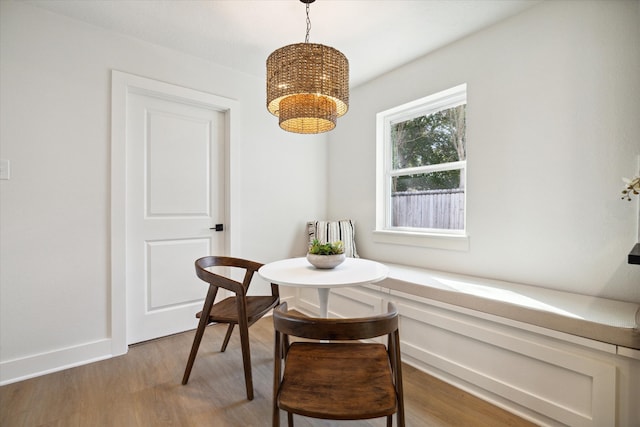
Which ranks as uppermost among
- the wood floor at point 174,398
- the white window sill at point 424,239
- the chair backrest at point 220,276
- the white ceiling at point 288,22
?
the white ceiling at point 288,22

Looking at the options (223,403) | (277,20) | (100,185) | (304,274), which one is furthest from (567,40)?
(100,185)

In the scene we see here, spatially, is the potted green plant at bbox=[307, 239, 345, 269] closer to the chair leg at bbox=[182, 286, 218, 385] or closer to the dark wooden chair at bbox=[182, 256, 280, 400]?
the dark wooden chair at bbox=[182, 256, 280, 400]

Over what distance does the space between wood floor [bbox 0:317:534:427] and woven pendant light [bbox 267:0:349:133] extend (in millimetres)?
1684

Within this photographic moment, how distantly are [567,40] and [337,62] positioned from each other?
1454mm

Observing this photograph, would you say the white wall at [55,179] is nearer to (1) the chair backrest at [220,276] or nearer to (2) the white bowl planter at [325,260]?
(1) the chair backrest at [220,276]

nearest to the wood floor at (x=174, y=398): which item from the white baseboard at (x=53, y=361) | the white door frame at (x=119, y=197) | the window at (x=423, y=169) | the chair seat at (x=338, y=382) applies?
the white baseboard at (x=53, y=361)

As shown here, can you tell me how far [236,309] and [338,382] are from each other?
1.09 m

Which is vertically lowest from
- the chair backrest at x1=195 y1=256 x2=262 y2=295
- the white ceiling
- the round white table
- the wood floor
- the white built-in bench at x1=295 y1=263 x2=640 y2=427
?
the wood floor

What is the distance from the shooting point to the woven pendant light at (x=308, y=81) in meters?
1.65

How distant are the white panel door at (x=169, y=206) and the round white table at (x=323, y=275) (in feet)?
3.85

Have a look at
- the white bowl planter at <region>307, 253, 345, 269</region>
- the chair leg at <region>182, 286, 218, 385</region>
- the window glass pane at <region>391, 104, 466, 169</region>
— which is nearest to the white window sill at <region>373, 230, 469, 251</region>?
the window glass pane at <region>391, 104, 466, 169</region>

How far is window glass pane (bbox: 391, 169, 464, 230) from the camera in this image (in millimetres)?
2564

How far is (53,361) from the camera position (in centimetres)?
208

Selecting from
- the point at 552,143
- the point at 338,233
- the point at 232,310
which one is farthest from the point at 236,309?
the point at 552,143
